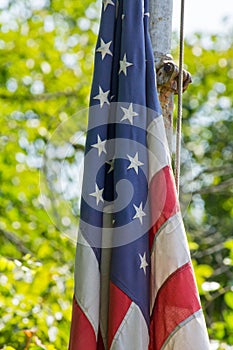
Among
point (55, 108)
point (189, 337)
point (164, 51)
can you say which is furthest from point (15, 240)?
point (189, 337)

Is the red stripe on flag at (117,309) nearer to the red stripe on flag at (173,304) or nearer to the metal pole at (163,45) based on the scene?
the red stripe on flag at (173,304)

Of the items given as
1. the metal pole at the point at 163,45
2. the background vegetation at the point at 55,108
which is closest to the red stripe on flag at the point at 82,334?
the metal pole at the point at 163,45

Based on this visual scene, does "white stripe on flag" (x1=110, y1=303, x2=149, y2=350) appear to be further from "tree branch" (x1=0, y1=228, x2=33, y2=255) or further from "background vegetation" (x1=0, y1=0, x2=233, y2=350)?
"tree branch" (x1=0, y1=228, x2=33, y2=255)

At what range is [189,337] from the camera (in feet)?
4.54

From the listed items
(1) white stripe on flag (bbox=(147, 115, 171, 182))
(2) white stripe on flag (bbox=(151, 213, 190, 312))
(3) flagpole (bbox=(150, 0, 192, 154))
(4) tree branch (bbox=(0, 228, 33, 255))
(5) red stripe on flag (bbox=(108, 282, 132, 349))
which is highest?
(4) tree branch (bbox=(0, 228, 33, 255))

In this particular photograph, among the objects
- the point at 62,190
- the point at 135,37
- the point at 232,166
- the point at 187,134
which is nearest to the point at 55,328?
the point at 62,190

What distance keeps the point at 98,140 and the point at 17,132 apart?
3.32 meters

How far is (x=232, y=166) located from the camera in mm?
5203

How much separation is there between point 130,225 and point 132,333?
225 mm

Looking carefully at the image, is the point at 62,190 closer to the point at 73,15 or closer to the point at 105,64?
the point at 105,64

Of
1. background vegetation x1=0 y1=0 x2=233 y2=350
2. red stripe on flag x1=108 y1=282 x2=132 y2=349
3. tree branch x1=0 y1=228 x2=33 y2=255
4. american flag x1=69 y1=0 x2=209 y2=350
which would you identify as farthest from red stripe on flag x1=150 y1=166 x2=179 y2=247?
tree branch x1=0 y1=228 x2=33 y2=255

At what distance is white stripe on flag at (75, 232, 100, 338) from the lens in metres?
1.40

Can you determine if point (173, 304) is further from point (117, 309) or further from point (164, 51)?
point (164, 51)

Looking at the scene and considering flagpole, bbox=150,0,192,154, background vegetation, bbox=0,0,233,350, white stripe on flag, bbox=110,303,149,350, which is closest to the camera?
white stripe on flag, bbox=110,303,149,350
